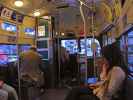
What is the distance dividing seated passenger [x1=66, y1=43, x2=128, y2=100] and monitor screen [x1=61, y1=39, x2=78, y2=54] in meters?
6.21

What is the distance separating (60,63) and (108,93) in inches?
256

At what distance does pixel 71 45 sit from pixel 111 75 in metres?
6.93

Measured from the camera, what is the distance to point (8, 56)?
7.05 m

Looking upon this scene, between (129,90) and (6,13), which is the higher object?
(6,13)

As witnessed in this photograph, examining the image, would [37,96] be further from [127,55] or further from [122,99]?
[122,99]

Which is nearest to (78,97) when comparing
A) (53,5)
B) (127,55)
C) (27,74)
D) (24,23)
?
(127,55)

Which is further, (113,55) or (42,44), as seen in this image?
(42,44)

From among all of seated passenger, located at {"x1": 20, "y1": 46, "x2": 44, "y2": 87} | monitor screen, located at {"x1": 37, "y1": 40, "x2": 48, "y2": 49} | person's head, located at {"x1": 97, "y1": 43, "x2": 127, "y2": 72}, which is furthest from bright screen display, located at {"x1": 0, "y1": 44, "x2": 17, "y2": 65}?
person's head, located at {"x1": 97, "y1": 43, "x2": 127, "y2": 72}

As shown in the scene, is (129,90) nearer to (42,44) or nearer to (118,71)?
(118,71)

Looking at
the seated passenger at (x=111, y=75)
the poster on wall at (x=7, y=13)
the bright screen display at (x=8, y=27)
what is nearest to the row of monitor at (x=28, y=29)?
the bright screen display at (x=8, y=27)

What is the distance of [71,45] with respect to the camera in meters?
10.8

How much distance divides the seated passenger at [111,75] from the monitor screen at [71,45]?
20.4ft

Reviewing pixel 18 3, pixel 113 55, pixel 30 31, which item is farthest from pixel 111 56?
pixel 30 31

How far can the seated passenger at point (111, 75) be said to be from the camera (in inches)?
151
